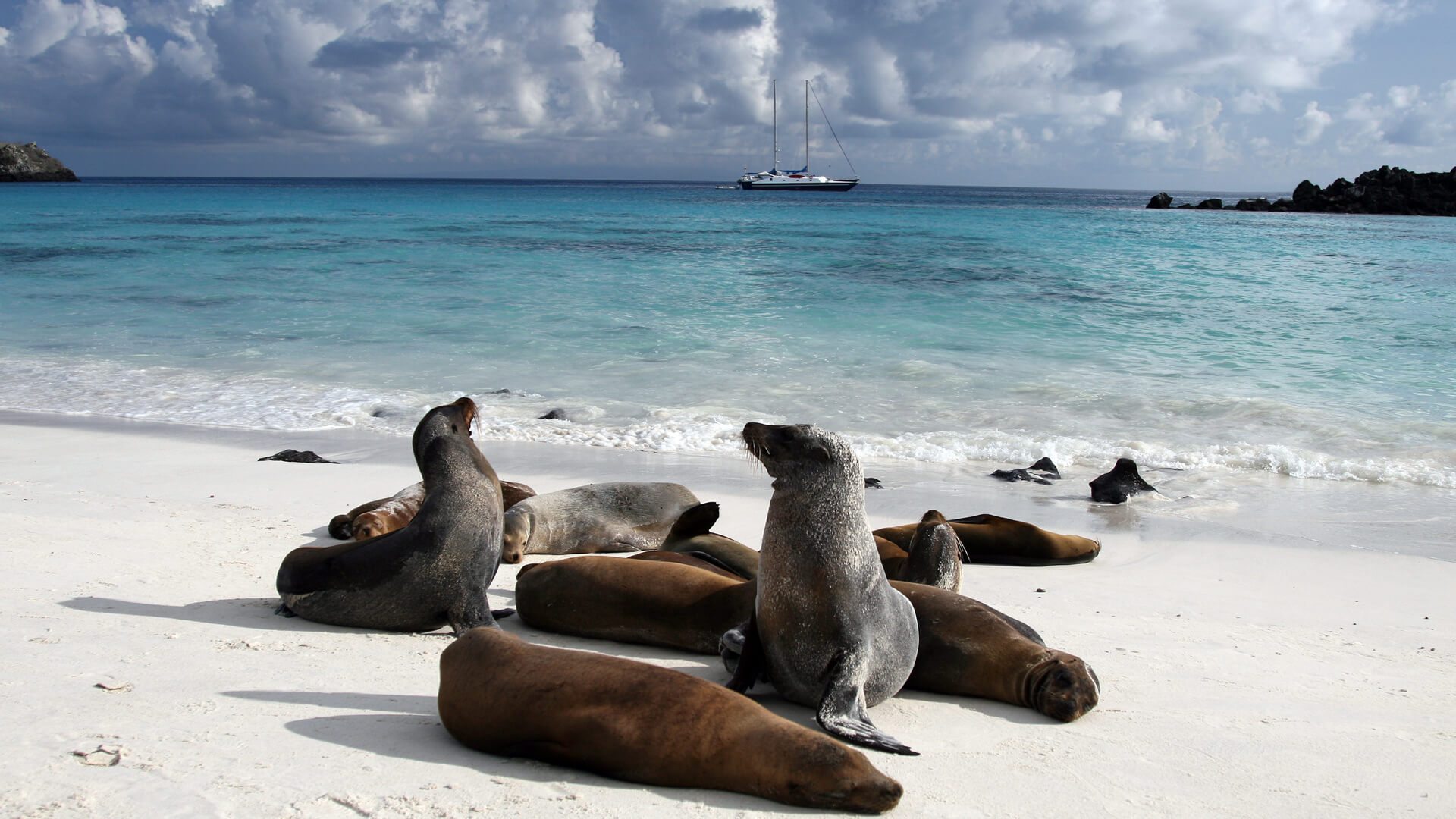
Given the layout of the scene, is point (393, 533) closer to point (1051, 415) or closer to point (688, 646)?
point (688, 646)

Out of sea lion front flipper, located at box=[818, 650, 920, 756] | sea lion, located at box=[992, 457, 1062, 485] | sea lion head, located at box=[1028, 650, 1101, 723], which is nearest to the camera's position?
sea lion front flipper, located at box=[818, 650, 920, 756]

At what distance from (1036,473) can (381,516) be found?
505cm

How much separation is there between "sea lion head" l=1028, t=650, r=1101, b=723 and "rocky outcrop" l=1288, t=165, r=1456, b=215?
249ft

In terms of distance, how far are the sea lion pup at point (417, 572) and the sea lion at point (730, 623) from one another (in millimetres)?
287

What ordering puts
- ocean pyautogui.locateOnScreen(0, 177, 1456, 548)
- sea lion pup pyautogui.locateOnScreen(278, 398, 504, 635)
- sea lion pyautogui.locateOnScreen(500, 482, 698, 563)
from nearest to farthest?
sea lion pup pyautogui.locateOnScreen(278, 398, 504, 635), sea lion pyautogui.locateOnScreen(500, 482, 698, 563), ocean pyautogui.locateOnScreen(0, 177, 1456, 548)

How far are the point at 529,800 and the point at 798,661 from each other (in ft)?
4.28

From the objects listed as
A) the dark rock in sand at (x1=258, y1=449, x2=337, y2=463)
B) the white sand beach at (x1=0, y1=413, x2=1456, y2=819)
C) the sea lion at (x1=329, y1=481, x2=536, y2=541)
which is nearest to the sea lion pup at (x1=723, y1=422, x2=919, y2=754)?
the white sand beach at (x1=0, y1=413, x2=1456, y2=819)

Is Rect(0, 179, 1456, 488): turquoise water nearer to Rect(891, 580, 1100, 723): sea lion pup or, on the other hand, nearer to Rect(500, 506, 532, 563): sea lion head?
Rect(500, 506, 532, 563): sea lion head

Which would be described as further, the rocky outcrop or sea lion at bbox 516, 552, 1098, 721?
the rocky outcrop

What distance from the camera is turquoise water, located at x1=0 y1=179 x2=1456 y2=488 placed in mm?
10312

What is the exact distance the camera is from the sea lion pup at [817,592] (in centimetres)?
374

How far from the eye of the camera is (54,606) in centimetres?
425

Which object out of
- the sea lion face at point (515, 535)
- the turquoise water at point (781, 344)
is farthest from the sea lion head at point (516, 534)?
the turquoise water at point (781, 344)

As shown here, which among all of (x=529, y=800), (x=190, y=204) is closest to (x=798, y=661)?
(x=529, y=800)
